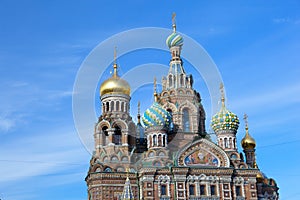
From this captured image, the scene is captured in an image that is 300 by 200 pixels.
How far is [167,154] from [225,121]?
5501mm

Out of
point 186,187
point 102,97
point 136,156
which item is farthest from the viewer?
point 102,97

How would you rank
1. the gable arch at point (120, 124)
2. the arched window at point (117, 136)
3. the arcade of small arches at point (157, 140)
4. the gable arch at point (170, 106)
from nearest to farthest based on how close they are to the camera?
1. the arcade of small arches at point (157, 140)
2. the gable arch at point (120, 124)
3. the arched window at point (117, 136)
4. the gable arch at point (170, 106)

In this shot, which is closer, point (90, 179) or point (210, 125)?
point (90, 179)

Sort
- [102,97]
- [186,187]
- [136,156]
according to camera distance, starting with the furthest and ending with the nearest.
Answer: [102,97]
[136,156]
[186,187]

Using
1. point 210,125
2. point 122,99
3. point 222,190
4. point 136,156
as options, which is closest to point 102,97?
point 122,99

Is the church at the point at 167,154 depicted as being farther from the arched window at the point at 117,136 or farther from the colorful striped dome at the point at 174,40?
the colorful striped dome at the point at 174,40

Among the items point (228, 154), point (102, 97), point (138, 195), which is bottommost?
point (138, 195)

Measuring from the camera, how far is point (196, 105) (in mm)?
39906

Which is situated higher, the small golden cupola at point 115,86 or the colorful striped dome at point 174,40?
the colorful striped dome at point 174,40

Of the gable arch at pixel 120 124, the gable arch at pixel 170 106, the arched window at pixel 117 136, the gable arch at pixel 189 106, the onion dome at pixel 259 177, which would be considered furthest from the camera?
the onion dome at pixel 259 177

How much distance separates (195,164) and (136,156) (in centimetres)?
469

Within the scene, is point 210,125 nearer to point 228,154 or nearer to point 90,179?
point 228,154

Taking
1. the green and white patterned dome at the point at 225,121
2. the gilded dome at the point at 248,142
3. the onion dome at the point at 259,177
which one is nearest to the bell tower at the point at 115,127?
the green and white patterned dome at the point at 225,121

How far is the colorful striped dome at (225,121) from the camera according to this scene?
3753cm
